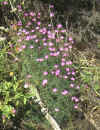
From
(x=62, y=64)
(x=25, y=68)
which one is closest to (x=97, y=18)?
(x=62, y=64)

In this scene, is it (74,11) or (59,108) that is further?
(74,11)

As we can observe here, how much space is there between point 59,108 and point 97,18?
1.72 meters

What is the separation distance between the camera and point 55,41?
3.31 m

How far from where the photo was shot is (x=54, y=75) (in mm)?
2859

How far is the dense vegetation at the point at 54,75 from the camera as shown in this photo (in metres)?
2.79

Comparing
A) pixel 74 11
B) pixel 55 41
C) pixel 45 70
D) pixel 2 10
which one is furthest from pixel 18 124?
pixel 2 10

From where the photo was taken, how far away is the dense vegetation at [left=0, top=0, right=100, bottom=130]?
2791 millimetres

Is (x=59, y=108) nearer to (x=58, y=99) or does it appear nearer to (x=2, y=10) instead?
(x=58, y=99)

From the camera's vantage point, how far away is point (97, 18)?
11.9ft

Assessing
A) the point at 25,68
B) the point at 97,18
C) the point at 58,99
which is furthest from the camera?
the point at 97,18

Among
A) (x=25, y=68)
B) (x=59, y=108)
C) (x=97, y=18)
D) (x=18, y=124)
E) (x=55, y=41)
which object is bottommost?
(x=18, y=124)

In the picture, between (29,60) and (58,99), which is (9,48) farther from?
(58,99)

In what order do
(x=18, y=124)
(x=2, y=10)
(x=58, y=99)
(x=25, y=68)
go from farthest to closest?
(x=2, y=10) → (x=25, y=68) → (x=18, y=124) → (x=58, y=99)

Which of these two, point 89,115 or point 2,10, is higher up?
point 2,10
